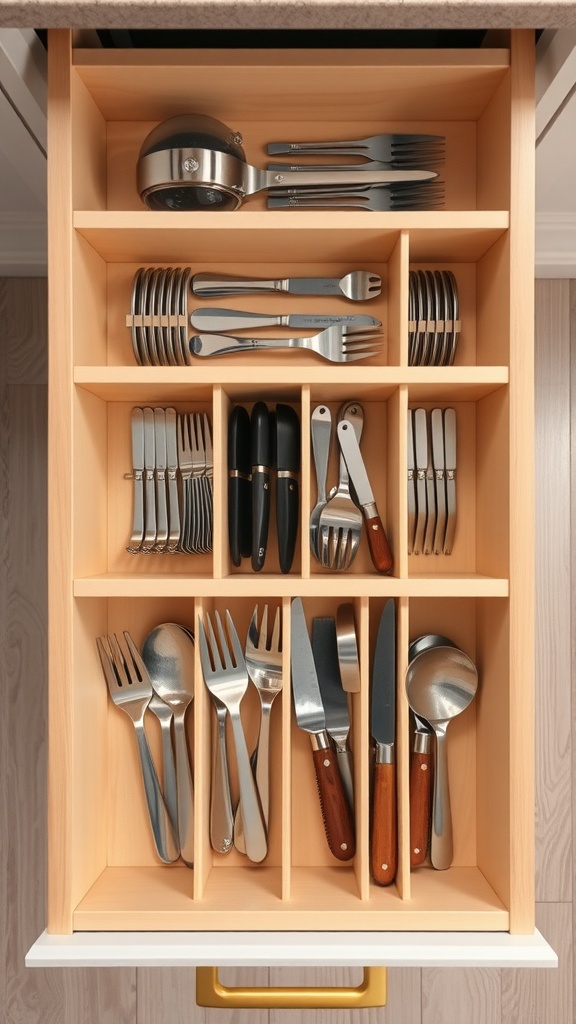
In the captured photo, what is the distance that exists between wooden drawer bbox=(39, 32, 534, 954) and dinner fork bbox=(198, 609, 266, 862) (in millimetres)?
35

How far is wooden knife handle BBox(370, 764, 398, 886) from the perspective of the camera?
904 mm

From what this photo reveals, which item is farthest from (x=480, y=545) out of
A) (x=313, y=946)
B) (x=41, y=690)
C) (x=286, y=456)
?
(x=41, y=690)

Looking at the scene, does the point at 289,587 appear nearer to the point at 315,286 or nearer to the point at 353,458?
the point at 353,458

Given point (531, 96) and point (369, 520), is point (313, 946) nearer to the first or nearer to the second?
point (369, 520)

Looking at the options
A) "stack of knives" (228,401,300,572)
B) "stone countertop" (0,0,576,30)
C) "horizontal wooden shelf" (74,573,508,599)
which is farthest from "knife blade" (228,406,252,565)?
"stone countertop" (0,0,576,30)

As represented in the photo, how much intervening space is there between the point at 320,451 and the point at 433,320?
8.0 inches

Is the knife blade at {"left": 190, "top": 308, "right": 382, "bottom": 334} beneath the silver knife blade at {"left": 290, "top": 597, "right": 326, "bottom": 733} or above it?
above

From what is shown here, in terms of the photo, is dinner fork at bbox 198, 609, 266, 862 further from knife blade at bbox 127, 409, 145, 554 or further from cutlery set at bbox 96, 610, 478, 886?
knife blade at bbox 127, 409, 145, 554

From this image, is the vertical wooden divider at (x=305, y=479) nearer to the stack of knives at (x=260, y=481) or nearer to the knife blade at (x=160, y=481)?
the stack of knives at (x=260, y=481)

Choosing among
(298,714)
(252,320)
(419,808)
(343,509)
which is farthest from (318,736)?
(252,320)

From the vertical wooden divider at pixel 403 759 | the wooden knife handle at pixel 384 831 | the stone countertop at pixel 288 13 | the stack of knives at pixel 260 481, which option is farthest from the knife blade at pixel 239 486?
the stone countertop at pixel 288 13

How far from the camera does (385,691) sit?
91 cm

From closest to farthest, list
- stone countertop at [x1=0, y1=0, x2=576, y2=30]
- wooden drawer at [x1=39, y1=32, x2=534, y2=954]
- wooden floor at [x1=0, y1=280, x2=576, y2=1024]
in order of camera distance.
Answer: stone countertop at [x1=0, y1=0, x2=576, y2=30] < wooden drawer at [x1=39, y1=32, x2=534, y2=954] < wooden floor at [x1=0, y1=280, x2=576, y2=1024]

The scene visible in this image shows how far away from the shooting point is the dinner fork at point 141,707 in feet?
3.14
